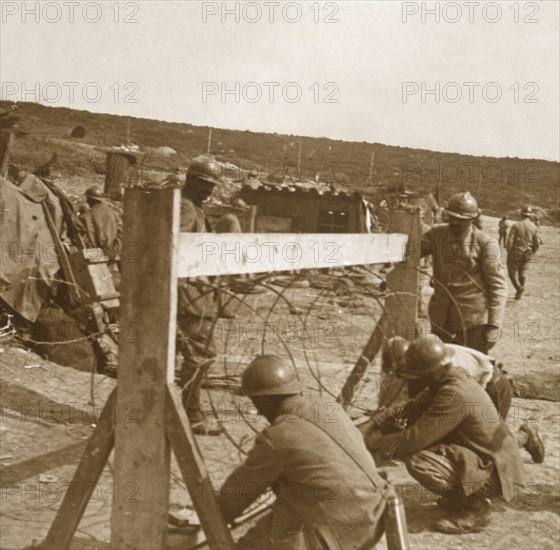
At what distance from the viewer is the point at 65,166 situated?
2386 cm

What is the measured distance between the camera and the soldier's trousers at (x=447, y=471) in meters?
4.47

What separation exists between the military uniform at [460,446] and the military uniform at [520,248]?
40.9 ft

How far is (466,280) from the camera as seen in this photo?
6457 mm

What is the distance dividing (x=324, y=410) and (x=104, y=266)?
546 centimetres

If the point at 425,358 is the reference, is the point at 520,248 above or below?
above

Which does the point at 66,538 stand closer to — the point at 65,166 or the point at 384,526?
the point at 384,526

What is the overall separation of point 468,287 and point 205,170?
2549 millimetres

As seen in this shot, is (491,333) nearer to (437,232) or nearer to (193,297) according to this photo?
(437,232)

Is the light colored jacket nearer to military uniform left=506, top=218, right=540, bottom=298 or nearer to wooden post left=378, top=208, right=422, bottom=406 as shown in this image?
military uniform left=506, top=218, right=540, bottom=298

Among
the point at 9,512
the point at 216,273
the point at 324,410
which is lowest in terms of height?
the point at 9,512

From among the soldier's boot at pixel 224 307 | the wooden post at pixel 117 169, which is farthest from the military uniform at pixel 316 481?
the wooden post at pixel 117 169

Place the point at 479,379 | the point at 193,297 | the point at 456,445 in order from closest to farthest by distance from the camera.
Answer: the point at 456,445
the point at 479,379
the point at 193,297

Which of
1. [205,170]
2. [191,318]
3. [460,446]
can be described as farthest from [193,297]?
[460,446]

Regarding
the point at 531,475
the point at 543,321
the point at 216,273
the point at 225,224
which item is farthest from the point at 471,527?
the point at 543,321
